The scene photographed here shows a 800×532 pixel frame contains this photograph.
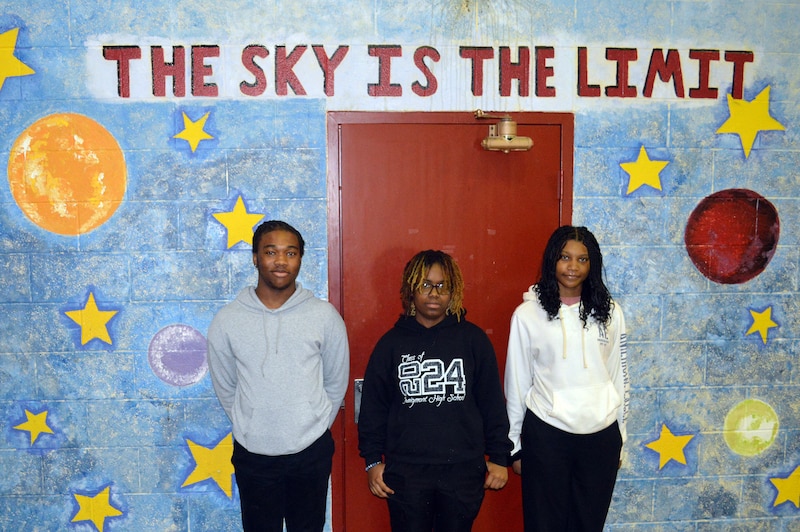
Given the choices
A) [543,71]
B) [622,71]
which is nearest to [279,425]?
[543,71]

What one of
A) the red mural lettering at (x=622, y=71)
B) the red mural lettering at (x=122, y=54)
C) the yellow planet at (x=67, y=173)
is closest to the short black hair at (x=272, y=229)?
the yellow planet at (x=67, y=173)

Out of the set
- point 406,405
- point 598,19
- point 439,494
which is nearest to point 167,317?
point 406,405

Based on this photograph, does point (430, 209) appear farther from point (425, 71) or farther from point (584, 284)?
Result: point (584, 284)

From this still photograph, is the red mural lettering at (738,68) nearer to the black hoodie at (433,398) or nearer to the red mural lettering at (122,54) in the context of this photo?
the black hoodie at (433,398)

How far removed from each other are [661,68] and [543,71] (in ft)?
1.74

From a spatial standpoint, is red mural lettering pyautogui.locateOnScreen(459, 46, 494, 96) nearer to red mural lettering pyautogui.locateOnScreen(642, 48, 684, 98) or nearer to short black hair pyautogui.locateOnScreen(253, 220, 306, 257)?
red mural lettering pyautogui.locateOnScreen(642, 48, 684, 98)

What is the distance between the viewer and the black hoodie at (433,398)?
7.95ft

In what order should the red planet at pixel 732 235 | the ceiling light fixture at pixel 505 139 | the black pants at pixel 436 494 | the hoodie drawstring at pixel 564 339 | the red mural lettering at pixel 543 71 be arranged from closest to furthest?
the black pants at pixel 436 494 < the hoodie drawstring at pixel 564 339 < the ceiling light fixture at pixel 505 139 < the red mural lettering at pixel 543 71 < the red planet at pixel 732 235

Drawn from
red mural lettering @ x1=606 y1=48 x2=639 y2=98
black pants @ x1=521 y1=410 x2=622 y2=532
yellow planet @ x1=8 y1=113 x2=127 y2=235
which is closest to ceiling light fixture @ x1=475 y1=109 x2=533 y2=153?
red mural lettering @ x1=606 y1=48 x2=639 y2=98

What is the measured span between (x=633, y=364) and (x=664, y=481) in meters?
0.58

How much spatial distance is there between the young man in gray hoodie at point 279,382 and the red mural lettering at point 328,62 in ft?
2.20

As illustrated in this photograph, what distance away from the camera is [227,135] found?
2.80 metres

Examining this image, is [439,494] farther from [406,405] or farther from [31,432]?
[31,432]

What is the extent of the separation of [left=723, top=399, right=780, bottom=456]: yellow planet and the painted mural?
1 cm
